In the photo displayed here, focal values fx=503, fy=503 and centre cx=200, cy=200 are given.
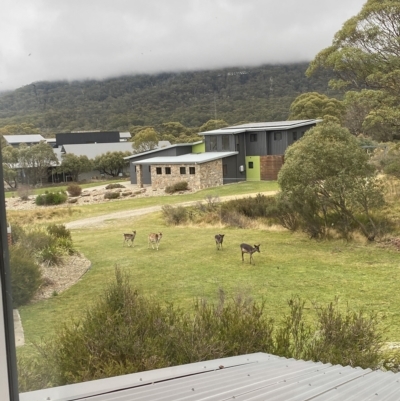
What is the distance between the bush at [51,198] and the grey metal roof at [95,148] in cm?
15

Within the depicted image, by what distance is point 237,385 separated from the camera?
1.39 metres

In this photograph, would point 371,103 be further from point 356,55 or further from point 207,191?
point 207,191

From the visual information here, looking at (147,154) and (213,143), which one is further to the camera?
(213,143)

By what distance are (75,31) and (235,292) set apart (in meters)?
1.18

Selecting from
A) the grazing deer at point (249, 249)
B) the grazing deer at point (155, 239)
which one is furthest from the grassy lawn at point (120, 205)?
the grazing deer at point (249, 249)

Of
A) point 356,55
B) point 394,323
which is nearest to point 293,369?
point 394,323

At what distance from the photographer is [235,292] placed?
6.88 feet

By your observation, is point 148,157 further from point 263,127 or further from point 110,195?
point 263,127

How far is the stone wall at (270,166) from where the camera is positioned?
2262 millimetres

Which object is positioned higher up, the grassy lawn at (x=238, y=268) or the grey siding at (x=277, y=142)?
the grey siding at (x=277, y=142)

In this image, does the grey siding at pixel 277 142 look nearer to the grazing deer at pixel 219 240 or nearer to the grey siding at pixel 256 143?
the grey siding at pixel 256 143

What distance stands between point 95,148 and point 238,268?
0.81 meters

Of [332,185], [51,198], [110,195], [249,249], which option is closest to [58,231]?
[51,198]

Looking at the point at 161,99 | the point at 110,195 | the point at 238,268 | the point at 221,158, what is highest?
the point at 161,99
